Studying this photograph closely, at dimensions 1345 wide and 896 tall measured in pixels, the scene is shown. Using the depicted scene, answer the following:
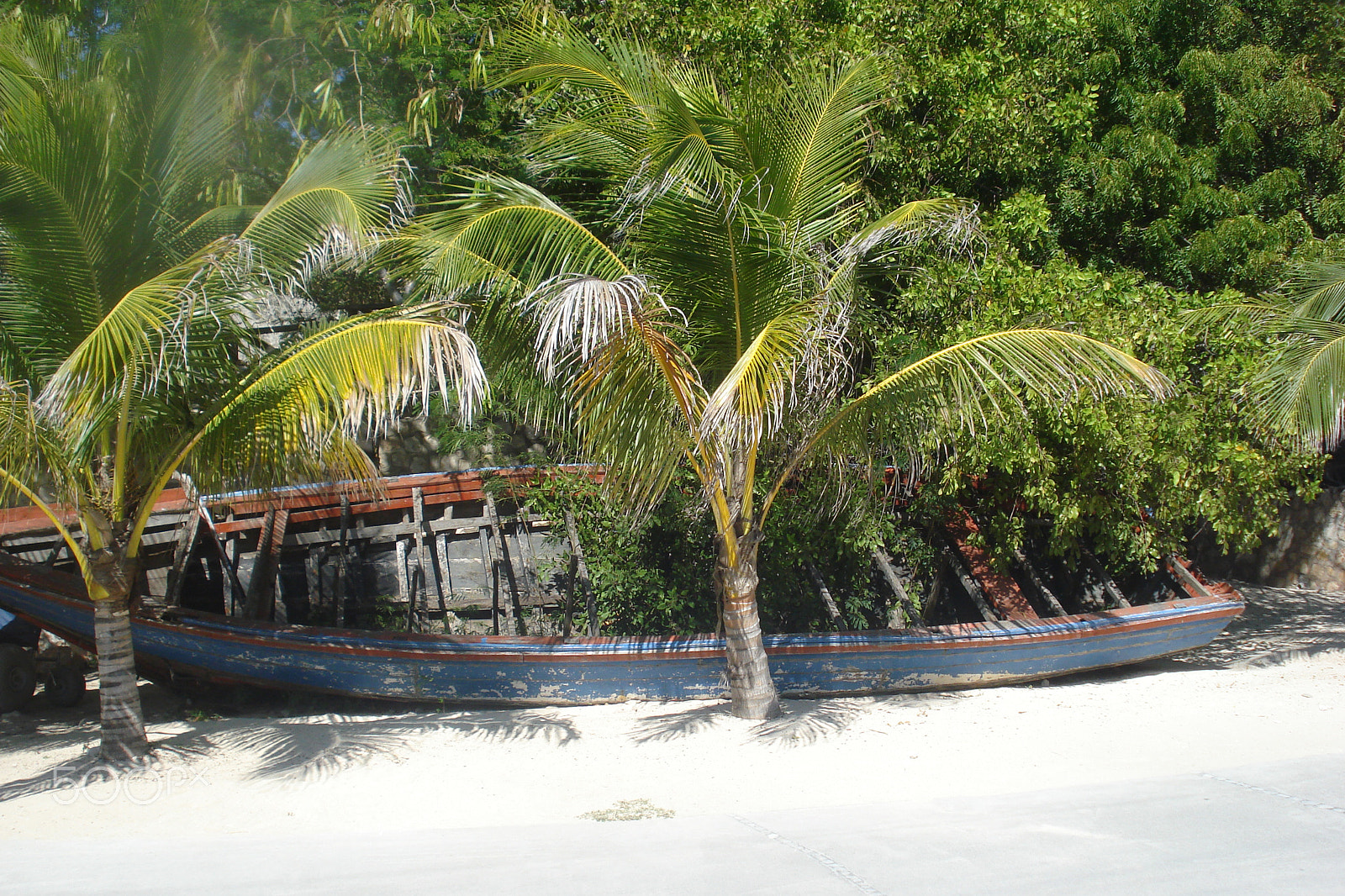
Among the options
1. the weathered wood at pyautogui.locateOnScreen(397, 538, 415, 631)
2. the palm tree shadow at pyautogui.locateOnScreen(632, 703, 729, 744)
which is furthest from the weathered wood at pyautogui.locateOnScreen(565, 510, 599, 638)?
the weathered wood at pyautogui.locateOnScreen(397, 538, 415, 631)

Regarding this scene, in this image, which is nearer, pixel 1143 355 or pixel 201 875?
pixel 201 875

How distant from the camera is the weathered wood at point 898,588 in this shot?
7914 millimetres

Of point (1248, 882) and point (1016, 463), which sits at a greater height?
point (1016, 463)

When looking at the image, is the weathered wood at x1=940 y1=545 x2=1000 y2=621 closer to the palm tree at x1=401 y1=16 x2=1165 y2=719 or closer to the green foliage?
the green foliage

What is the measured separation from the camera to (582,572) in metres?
7.81

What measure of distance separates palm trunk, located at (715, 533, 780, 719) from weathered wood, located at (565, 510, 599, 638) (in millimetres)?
1413

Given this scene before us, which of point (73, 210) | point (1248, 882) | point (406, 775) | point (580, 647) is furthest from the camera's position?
point (580, 647)

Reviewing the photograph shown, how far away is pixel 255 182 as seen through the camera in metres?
9.28

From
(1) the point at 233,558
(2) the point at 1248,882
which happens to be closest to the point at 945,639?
(2) the point at 1248,882

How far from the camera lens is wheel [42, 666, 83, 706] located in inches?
287

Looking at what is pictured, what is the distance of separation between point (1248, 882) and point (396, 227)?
19.8 ft

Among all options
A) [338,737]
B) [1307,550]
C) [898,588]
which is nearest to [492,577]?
[338,737]

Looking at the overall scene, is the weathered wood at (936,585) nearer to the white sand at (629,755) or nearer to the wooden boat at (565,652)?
the wooden boat at (565,652)

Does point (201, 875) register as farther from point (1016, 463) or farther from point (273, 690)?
point (1016, 463)
